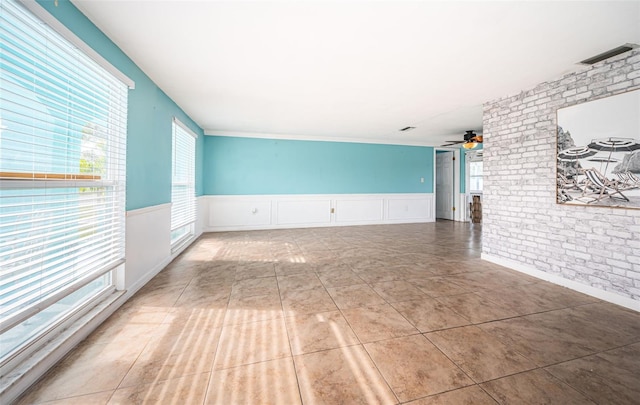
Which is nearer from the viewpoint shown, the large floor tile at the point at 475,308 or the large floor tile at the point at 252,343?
the large floor tile at the point at 252,343

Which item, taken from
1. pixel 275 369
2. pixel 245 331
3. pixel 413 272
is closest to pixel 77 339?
pixel 245 331

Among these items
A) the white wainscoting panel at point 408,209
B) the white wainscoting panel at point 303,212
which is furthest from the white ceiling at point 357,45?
the white wainscoting panel at point 408,209

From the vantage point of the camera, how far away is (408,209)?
7641mm

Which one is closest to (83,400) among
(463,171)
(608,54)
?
(608,54)

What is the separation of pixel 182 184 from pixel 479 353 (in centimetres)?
461

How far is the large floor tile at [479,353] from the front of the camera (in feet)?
4.90

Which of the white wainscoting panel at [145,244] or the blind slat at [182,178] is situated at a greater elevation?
the blind slat at [182,178]

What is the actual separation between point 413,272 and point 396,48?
8.74 ft

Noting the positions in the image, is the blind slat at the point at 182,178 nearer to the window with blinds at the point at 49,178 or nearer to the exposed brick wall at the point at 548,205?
the window with blinds at the point at 49,178

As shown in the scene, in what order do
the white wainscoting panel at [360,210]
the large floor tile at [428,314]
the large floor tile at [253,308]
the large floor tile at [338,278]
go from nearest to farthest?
1. the large floor tile at [428,314]
2. the large floor tile at [253,308]
3. the large floor tile at [338,278]
4. the white wainscoting panel at [360,210]

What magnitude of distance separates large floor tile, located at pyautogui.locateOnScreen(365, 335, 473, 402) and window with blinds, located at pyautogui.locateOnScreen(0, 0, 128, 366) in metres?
2.11

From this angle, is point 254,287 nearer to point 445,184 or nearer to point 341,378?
point 341,378

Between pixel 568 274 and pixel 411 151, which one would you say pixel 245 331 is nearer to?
pixel 568 274

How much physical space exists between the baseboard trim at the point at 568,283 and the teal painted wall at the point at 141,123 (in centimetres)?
487
